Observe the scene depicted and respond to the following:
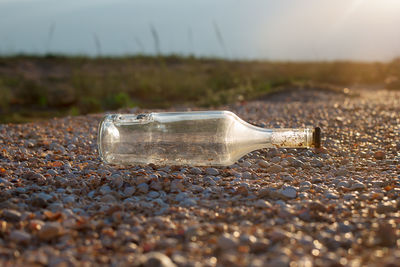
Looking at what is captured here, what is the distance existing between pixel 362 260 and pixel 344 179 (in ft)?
3.55

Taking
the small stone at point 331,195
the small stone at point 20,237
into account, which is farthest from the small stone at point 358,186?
the small stone at point 20,237

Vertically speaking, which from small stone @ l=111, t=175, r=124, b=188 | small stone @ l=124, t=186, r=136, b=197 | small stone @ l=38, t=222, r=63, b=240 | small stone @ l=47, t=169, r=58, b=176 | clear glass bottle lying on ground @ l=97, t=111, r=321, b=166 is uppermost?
clear glass bottle lying on ground @ l=97, t=111, r=321, b=166

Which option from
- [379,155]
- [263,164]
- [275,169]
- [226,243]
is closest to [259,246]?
[226,243]

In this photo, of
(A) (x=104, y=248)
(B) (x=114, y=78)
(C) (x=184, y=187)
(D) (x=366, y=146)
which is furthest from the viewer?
(B) (x=114, y=78)

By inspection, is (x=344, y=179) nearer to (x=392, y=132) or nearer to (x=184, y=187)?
(x=184, y=187)

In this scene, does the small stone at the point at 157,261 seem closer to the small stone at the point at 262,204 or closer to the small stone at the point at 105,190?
the small stone at the point at 262,204

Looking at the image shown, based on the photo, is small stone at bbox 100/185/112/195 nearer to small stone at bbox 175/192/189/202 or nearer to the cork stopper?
small stone at bbox 175/192/189/202

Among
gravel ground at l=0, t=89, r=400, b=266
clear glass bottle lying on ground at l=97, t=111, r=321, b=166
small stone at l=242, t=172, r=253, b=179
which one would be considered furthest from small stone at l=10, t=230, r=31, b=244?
small stone at l=242, t=172, r=253, b=179

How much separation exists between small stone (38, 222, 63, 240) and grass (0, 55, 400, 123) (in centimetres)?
480

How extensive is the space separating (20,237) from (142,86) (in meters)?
9.06

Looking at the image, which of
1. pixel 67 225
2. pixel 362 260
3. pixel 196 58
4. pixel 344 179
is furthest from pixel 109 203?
pixel 196 58

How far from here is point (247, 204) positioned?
6.64 ft

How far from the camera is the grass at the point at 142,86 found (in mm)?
8492

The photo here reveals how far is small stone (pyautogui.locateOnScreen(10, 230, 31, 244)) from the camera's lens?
159cm
